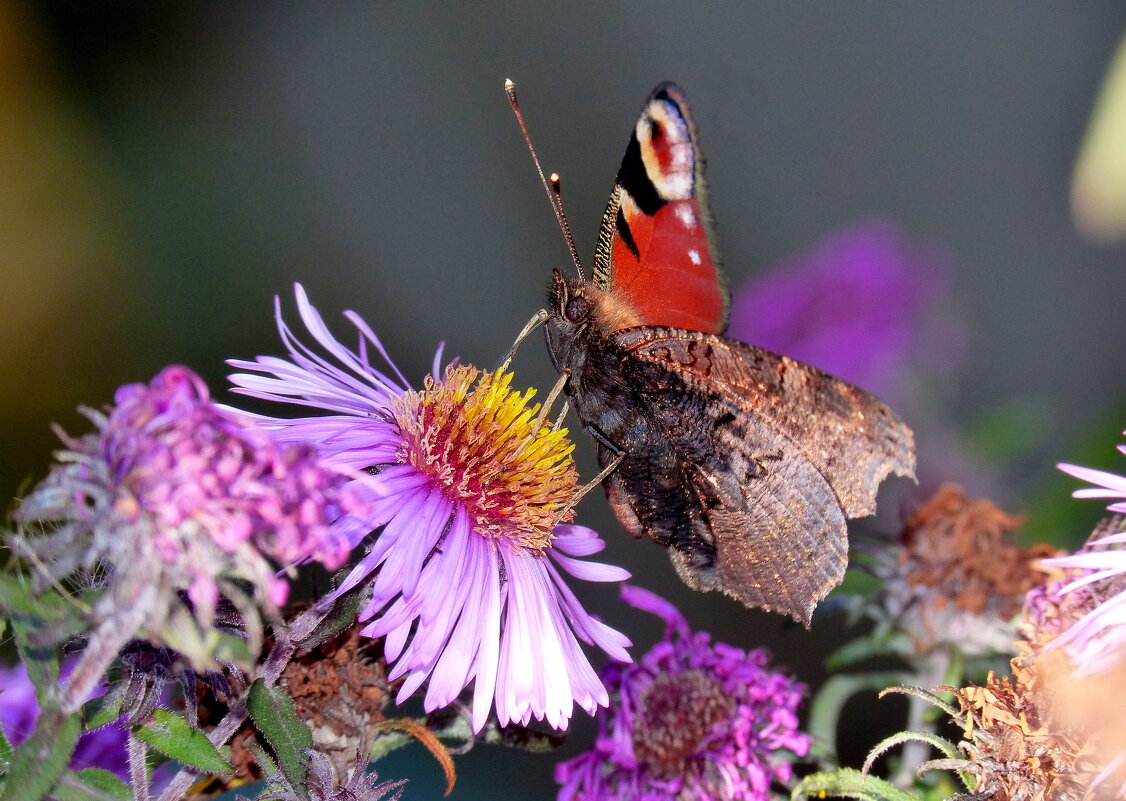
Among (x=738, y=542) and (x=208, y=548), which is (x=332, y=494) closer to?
(x=208, y=548)

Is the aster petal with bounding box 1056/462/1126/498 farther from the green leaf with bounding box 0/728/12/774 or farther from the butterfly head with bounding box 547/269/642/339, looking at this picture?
the green leaf with bounding box 0/728/12/774

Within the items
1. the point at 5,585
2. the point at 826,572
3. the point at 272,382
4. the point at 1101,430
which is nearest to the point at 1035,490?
the point at 1101,430

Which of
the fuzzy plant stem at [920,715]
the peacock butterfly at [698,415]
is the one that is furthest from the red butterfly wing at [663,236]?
the fuzzy plant stem at [920,715]

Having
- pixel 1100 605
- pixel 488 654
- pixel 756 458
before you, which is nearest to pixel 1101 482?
pixel 1100 605

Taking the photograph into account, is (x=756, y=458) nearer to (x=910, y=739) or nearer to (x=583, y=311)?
(x=583, y=311)

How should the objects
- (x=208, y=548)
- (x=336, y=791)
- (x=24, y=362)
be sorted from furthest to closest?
1. (x=24, y=362)
2. (x=336, y=791)
3. (x=208, y=548)
